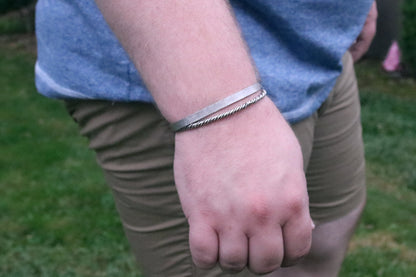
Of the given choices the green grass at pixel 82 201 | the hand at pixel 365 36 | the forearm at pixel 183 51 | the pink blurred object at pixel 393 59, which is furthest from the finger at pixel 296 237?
the pink blurred object at pixel 393 59

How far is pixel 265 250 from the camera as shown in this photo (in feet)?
2.85

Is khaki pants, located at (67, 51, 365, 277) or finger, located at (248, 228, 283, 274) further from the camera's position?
khaki pants, located at (67, 51, 365, 277)

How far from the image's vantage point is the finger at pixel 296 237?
88 cm

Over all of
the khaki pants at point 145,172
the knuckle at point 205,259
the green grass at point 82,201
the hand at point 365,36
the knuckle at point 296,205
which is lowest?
the green grass at point 82,201

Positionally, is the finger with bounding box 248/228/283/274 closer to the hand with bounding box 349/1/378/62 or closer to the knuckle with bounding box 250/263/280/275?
the knuckle with bounding box 250/263/280/275

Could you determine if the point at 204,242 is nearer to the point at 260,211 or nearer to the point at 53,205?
the point at 260,211

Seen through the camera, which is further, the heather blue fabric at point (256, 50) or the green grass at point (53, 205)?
the green grass at point (53, 205)

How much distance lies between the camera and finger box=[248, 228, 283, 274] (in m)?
0.86

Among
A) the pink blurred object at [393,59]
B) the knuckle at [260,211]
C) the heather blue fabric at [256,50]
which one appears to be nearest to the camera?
the knuckle at [260,211]

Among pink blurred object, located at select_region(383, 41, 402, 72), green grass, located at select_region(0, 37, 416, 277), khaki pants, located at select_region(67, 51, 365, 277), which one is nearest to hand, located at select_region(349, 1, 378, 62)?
khaki pants, located at select_region(67, 51, 365, 277)

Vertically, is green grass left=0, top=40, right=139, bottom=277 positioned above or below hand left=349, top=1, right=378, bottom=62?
below

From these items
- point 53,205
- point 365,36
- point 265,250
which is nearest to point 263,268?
point 265,250

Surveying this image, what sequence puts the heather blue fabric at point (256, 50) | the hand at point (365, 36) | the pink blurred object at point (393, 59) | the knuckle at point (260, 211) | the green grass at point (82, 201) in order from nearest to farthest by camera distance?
1. the knuckle at point (260, 211)
2. the heather blue fabric at point (256, 50)
3. the hand at point (365, 36)
4. the green grass at point (82, 201)
5. the pink blurred object at point (393, 59)

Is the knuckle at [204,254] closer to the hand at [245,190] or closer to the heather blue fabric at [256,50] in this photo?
the hand at [245,190]
